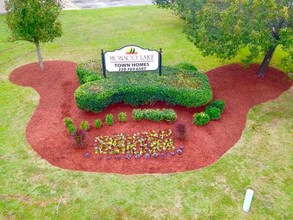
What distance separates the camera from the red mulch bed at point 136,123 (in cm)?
941

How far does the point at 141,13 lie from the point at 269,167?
19.8 m

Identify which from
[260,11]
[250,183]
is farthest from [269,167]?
[260,11]

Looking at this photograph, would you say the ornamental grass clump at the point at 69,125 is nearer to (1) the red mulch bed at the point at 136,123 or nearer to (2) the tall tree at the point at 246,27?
(1) the red mulch bed at the point at 136,123

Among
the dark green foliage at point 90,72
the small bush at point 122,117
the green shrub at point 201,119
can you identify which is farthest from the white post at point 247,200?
the dark green foliage at point 90,72

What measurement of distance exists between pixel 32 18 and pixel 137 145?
7.53 meters

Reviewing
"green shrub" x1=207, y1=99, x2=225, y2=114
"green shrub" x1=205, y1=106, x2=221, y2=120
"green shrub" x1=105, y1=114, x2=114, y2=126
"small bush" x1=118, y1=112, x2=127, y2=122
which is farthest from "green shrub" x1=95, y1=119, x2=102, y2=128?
"green shrub" x1=207, y1=99, x2=225, y2=114

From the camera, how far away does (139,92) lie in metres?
11.4

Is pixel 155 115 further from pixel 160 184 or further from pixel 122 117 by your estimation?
pixel 160 184

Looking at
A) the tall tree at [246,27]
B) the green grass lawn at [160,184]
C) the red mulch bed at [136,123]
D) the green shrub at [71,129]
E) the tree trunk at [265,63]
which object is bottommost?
the green grass lawn at [160,184]

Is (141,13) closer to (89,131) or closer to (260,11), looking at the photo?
(260,11)

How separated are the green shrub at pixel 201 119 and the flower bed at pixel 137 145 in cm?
111

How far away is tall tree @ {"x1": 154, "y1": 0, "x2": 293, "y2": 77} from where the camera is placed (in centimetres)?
1133

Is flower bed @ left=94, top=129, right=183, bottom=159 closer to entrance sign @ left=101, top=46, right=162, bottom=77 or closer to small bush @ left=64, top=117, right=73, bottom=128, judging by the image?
small bush @ left=64, top=117, right=73, bottom=128

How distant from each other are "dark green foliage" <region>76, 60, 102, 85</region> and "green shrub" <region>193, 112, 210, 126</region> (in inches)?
167
